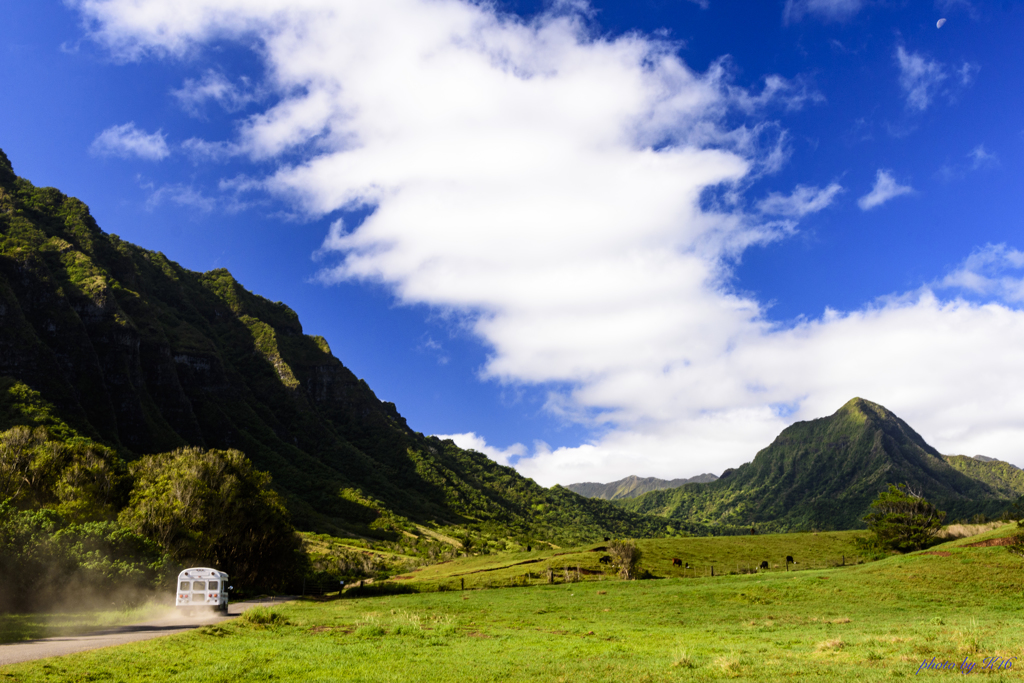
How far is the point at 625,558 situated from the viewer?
256 ft

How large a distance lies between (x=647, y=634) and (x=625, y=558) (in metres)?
45.7

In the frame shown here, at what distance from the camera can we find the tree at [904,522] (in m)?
81.5

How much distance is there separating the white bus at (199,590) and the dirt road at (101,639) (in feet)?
2.60

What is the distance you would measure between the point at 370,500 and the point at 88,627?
174m

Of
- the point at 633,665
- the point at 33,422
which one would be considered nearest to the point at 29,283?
the point at 33,422

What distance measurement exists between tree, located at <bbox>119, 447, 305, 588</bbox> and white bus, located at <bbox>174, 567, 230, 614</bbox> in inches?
732

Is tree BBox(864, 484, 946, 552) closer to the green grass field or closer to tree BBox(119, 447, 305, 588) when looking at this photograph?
the green grass field

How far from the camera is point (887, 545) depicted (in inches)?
3287

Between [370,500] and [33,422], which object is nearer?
[33,422]

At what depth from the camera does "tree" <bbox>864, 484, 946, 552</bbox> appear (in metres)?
81.5

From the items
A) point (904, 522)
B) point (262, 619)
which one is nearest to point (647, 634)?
point (262, 619)

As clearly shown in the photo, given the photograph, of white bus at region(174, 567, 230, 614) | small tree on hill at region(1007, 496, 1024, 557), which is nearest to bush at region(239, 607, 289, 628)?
white bus at region(174, 567, 230, 614)

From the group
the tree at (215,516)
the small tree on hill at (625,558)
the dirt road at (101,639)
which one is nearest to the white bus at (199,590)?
the dirt road at (101,639)

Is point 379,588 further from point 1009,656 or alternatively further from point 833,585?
point 1009,656
